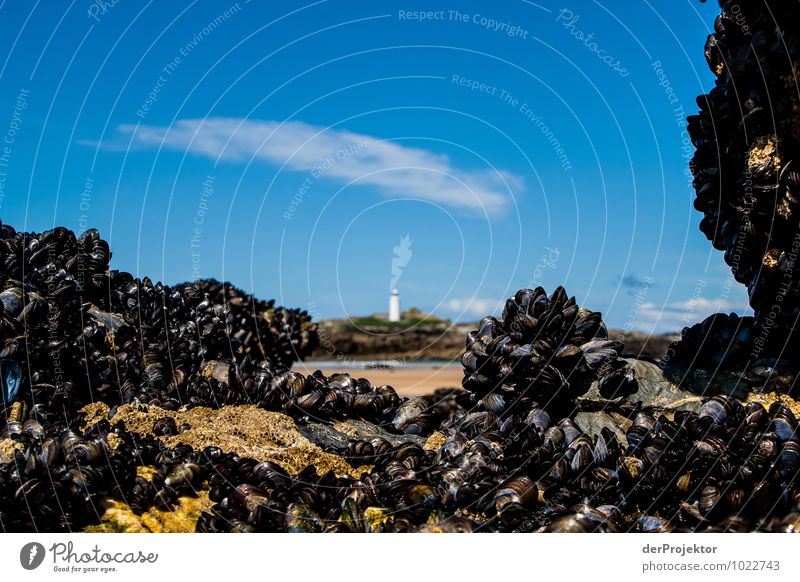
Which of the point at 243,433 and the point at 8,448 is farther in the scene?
the point at 243,433

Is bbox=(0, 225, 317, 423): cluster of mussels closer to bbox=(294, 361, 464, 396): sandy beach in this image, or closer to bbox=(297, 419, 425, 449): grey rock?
bbox=(297, 419, 425, 449): grey rock

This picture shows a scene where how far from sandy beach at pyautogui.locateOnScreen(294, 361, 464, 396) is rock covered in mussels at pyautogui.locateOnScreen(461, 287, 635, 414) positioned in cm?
1093

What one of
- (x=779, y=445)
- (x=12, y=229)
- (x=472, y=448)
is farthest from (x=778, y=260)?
(x=12, y=229)

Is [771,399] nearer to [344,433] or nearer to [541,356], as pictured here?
[541,356]

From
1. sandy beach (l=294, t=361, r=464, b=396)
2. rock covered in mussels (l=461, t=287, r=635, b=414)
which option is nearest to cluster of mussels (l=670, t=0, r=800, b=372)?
rock covered in mussels (l=461, t=287, r=635, b=414)

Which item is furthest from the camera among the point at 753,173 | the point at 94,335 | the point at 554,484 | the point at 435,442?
the point at 94,335

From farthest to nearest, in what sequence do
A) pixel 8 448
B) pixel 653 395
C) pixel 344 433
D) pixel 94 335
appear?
pixel 94 335 < pixel 653 395 < pixel 344 433 < pixel 8 448

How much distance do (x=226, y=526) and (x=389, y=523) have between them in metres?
1.11

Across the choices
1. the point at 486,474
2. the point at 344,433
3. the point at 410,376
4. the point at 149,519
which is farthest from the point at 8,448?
the point at 410,376

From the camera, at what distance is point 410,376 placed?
27172 millimetres

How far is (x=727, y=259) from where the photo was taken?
27.2ft

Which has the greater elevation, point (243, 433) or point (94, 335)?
point (94, 335)

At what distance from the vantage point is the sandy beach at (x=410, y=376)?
2130 cm

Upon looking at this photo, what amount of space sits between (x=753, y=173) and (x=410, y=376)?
20.2 metres
